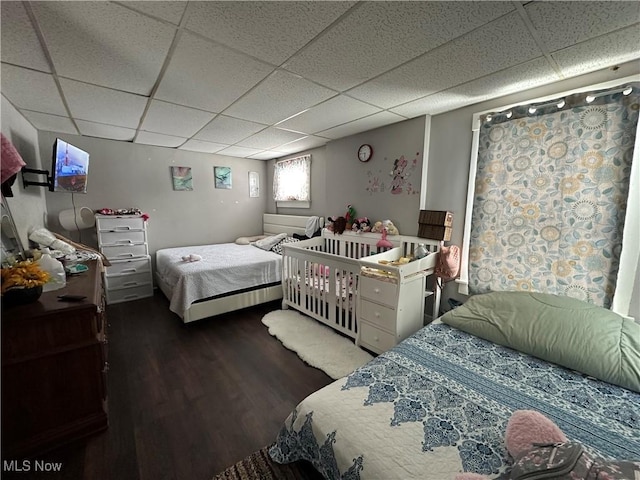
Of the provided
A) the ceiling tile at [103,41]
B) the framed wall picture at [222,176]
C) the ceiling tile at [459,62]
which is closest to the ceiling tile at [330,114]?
the ceiling tile at [459,62]

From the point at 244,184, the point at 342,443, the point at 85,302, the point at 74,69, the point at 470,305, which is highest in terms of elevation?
the point at 74,69

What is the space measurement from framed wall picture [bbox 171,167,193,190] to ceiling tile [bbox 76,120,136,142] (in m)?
0.75

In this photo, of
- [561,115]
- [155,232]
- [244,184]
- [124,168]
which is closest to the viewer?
[561,115]

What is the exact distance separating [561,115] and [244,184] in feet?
14.9

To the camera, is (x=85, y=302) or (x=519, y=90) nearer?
(x=85, y=302)

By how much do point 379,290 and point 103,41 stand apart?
246 cm

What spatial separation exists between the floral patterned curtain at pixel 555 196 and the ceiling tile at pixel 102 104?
314 centimetres

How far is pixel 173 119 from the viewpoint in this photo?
107 inches

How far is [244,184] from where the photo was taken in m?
4.98

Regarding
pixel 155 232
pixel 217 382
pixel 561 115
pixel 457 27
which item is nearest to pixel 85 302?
pixel 217 382

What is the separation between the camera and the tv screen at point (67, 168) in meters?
2.30

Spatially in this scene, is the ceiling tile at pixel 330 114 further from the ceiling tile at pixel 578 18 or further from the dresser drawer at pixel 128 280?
the dresser drawer at pixel 128 280

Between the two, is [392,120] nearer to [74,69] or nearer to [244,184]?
[74,69]

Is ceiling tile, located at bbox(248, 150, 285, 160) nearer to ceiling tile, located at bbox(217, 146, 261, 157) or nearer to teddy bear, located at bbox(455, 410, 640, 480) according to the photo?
ceiling tile, located at bbox(217, 146, 261, 157)
